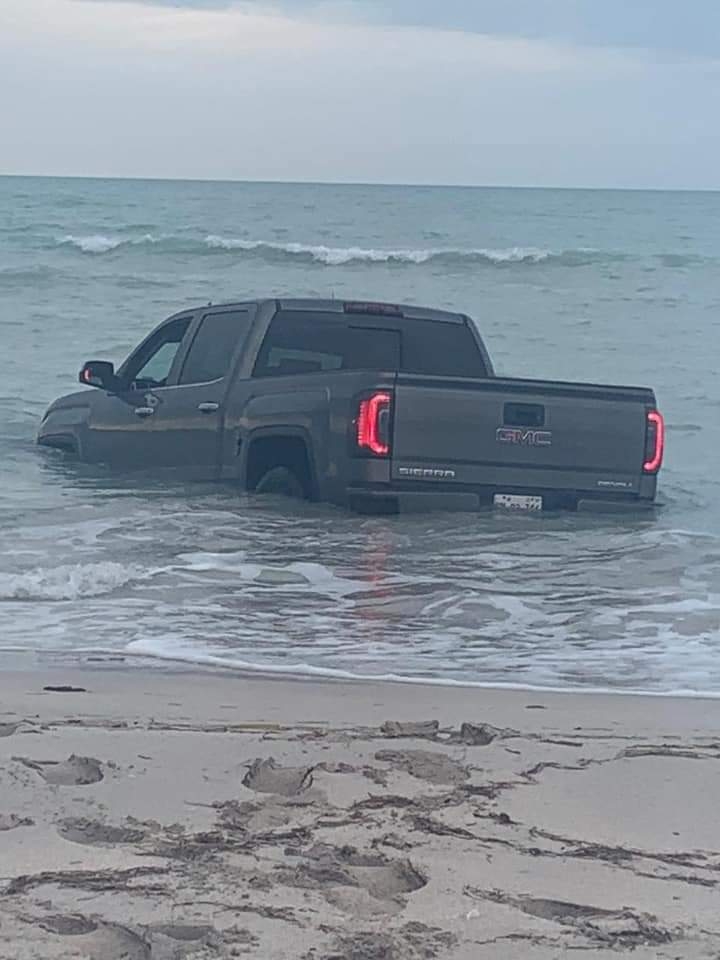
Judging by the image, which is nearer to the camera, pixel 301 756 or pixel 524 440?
pixel 301 756

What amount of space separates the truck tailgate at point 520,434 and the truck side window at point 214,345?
70.1 inches

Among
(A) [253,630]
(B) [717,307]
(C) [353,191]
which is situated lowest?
(A) [253,630]

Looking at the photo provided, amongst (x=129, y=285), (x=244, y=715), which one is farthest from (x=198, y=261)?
(x=244, y=715)

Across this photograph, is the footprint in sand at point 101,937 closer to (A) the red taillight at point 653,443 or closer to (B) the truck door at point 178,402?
(A) the red taillight at point 653,443

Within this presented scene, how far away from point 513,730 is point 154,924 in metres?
1.86

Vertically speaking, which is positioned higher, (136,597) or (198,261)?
(198,261)

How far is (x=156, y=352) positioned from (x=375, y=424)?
2637 mm

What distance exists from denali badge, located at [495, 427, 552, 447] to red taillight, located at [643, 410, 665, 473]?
1.77 ft

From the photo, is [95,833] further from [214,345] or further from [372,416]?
[214,345]

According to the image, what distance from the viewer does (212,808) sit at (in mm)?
3887

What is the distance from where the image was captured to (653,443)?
28.4 feet

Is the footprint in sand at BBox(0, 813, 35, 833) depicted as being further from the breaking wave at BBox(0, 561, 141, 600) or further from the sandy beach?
the breaking wave at BBox(0, 561, 141, 600)

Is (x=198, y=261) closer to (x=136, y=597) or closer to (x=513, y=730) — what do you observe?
(x=136, y=597)

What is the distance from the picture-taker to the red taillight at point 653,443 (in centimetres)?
862
